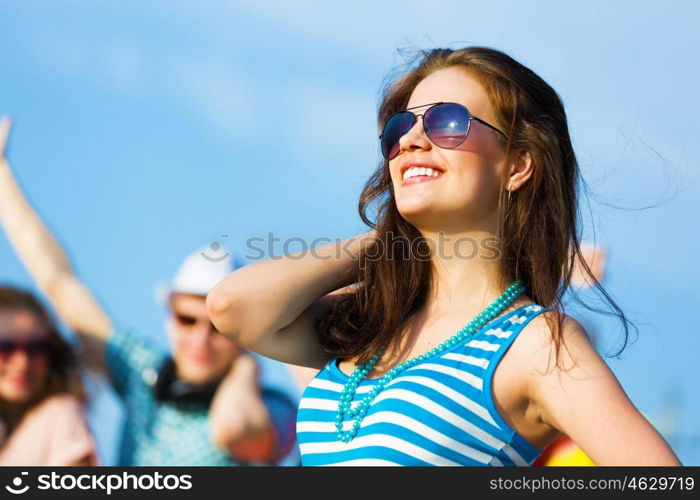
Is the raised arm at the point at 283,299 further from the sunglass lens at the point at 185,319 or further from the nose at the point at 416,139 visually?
the sunglass lens at the point at 185,319

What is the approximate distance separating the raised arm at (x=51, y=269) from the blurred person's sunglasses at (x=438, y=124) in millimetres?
3191

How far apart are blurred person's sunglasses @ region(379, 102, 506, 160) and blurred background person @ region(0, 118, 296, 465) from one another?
274 centimetres

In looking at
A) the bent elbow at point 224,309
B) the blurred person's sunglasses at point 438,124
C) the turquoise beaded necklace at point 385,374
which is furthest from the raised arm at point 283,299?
the blurred person's sunglasses at point 438,124

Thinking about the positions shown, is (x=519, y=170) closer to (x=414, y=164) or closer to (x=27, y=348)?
(x=414, y=164)

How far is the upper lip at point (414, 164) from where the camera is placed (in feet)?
8.68

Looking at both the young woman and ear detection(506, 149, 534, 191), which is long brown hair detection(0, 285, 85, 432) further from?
ear detection(506, 149, 534, 191)

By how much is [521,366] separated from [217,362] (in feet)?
10.8

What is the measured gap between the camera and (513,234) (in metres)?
2.70

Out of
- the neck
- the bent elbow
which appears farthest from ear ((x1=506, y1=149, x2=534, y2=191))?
the bent elbow

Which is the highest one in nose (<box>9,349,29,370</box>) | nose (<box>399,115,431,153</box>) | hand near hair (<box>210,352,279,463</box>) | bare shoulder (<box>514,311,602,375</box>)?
nose (<box>9,349,29,370</box>)

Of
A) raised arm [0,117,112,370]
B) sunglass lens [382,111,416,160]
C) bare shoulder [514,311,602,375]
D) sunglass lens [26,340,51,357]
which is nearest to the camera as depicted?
bare shoulder [514,311,602,375]

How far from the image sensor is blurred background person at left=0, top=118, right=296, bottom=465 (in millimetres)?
5109
